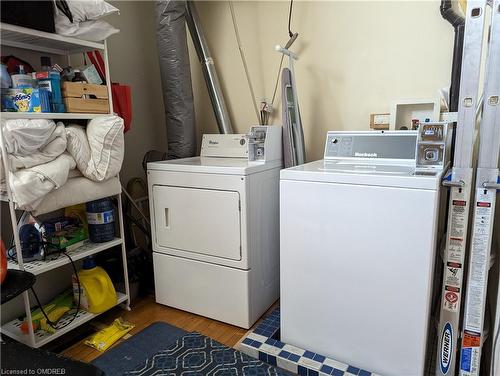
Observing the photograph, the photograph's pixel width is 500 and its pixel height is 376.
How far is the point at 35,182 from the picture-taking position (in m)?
1.52

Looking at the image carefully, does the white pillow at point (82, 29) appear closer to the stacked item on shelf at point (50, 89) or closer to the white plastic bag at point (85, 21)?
the white plastic bag at point (85, 21)

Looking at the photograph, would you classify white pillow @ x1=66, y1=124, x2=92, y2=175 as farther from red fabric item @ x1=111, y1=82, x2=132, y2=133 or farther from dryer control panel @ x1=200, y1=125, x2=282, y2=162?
dryer control panel @ x1=200, y1=125, x2=282, y2=162

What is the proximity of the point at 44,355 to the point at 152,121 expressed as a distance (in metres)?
2.13

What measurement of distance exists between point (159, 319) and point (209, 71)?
70.3 inches

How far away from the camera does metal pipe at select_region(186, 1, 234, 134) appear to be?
2572 millimetres

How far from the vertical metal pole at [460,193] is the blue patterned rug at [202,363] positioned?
0.73 metres

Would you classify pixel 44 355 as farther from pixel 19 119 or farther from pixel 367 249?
pixel 367 249

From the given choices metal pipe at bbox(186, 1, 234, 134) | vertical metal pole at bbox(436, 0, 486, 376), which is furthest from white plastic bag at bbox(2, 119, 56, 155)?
vertical metal pole at bbox(436, 0, 486, 376)

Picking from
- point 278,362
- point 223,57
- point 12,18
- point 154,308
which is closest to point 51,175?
point 12,18

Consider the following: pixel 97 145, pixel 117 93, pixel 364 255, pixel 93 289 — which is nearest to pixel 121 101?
pixel 117 93

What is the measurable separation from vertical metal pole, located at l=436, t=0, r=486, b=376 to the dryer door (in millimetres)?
1008

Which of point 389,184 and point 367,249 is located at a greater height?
point 389,184

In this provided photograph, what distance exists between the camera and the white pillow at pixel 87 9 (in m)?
1.69

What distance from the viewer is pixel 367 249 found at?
4.79 ft
